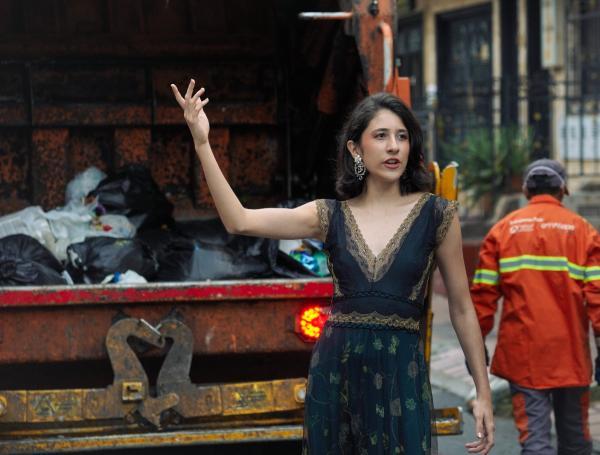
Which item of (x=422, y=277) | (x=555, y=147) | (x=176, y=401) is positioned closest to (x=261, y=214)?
(x=422, y=277)

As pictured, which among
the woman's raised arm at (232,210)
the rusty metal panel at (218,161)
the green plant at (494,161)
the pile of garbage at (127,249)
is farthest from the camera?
the green plant at (494,161)

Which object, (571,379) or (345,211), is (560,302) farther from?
(345,211)

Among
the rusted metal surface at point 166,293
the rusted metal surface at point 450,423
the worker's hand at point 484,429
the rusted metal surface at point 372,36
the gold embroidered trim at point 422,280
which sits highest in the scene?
the rusted metal surface at point 372,36

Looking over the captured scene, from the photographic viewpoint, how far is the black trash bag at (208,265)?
181 inches

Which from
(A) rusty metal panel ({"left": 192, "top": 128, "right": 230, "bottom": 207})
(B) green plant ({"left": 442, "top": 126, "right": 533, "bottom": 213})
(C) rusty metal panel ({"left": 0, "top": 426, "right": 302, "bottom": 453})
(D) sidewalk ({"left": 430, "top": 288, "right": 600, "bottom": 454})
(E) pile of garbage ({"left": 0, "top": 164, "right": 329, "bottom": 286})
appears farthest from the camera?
(B) green plant ({"left": 442, "top": 126, "right": 533, "bottom": 213})

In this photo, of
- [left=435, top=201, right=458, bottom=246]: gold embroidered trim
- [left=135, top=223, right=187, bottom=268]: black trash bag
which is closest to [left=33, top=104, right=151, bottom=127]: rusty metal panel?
[left=135, top=223, right=187, bottom=268]: black trash bag

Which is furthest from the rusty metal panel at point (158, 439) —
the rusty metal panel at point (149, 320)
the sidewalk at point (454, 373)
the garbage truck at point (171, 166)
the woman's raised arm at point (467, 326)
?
the sidewalk at point (454, 373)

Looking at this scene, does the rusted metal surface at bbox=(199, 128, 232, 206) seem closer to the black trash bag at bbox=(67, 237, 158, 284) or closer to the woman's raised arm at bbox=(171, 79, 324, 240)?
the black trash bag at bbox=(67, 237, 158, 284)

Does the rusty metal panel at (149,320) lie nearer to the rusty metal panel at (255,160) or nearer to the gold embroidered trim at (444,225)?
the gold embroidered trim at (444,225)

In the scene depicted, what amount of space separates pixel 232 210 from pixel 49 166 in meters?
2.96

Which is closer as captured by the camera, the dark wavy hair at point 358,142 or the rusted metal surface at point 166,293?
the dark wavy hair at point 358,142

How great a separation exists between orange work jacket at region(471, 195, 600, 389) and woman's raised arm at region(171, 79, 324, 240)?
1532 millimetres

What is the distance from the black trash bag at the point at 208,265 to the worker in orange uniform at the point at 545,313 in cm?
93

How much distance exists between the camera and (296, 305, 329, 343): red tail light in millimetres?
4238
